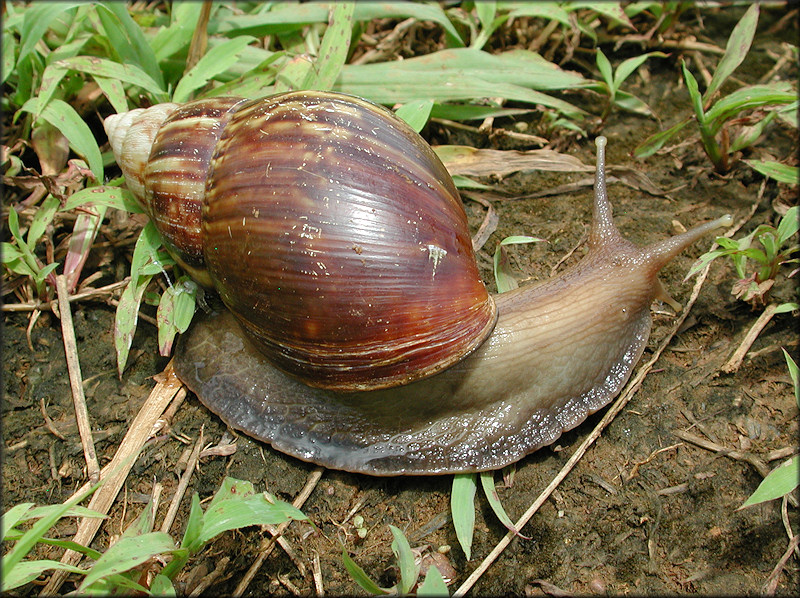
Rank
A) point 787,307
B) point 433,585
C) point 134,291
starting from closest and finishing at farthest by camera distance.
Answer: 1. point 433,585
2. point 787,307
3. point 134,291

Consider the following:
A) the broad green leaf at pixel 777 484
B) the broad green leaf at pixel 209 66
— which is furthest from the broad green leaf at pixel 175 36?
the broad green leaf at pixel 777 484

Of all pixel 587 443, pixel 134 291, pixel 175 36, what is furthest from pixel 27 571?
pixel 175 36

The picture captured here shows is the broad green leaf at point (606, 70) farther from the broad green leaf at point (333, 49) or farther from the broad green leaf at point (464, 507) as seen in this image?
the broad green leaf at point (464, 507)

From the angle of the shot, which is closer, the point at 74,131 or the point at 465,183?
the point at 74,131

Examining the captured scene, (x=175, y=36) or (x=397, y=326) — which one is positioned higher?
(x=175, y=36)

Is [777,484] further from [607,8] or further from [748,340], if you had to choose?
[607,8]

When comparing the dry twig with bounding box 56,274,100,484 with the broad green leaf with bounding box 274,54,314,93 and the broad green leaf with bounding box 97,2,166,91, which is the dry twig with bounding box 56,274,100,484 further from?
the broad green leaf with bounding box 274,54,314,93
